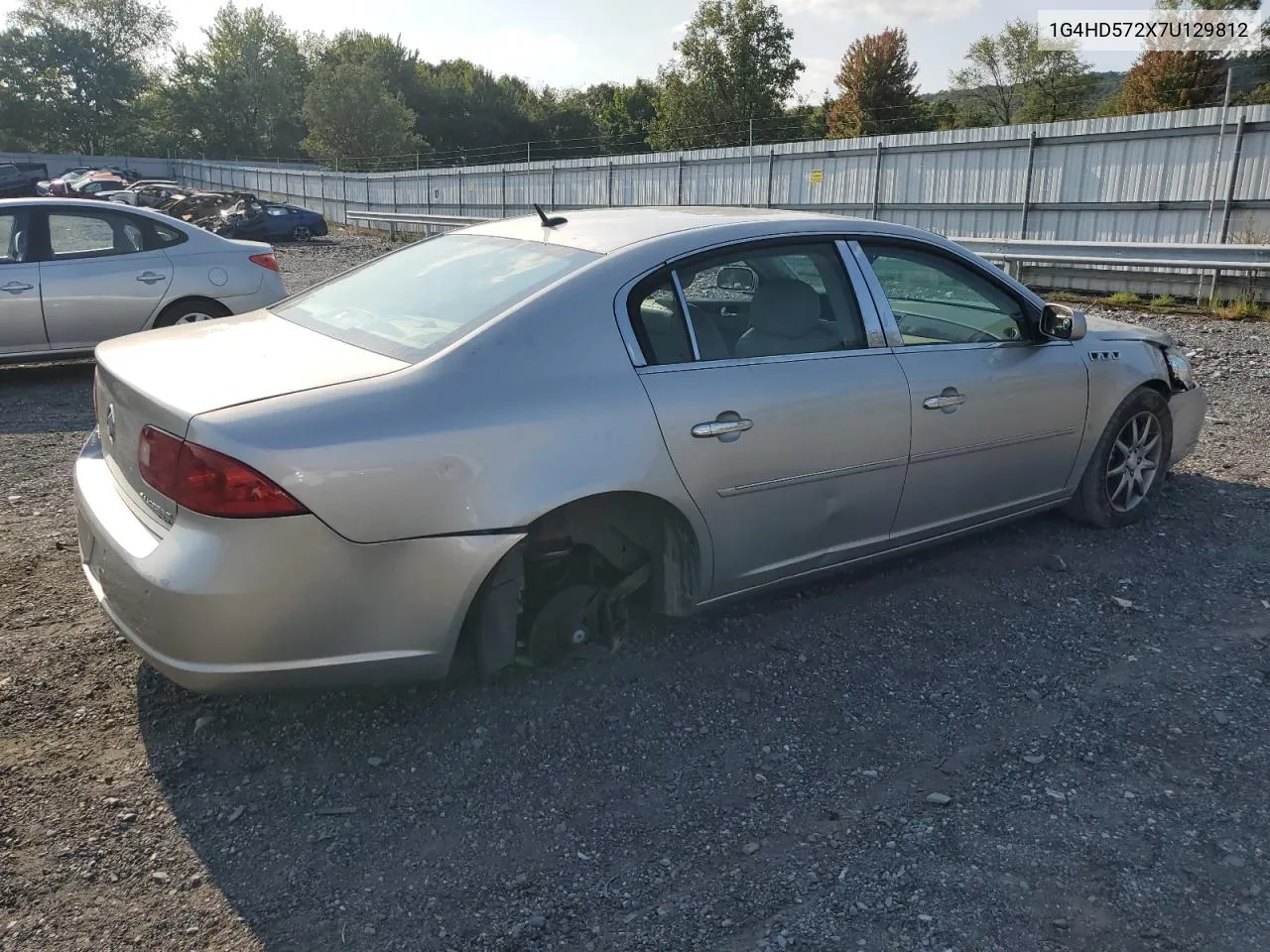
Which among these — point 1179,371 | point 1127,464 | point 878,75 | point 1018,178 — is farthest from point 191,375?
point 878,75

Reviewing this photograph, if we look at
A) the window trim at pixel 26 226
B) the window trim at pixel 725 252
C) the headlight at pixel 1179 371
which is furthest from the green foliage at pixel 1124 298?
the window trim at pixel 26 226

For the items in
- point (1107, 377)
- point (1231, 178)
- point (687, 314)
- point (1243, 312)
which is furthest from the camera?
point (1231, 178)

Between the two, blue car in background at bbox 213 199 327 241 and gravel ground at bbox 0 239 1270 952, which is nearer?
gravel ground at bbox 0 239 1270 952

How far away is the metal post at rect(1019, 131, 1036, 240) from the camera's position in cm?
1711

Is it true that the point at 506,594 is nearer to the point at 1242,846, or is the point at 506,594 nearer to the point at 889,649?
the point at 889,649

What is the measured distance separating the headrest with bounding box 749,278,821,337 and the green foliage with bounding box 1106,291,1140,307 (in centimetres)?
1040

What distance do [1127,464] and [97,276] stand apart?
7.73 meters

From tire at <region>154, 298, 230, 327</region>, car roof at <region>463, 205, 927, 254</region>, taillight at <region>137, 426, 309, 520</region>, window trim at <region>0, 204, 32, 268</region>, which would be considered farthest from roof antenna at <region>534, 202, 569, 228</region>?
window trim at <region>0, 204, 32, 268</region>

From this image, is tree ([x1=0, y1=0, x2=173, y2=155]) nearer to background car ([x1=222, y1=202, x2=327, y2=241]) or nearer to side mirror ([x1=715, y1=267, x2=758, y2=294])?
background car ([x1=222, y1=202, x2=327, y2=241])

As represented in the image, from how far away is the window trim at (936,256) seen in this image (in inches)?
159

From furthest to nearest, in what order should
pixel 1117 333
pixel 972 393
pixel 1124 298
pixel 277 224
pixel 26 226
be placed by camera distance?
1. pixel 277 224
2. pixel 1124 298
3. pixel 26 226
4. pixel 1117 333
5. pixel 972 393

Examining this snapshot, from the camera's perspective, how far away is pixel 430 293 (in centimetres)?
365

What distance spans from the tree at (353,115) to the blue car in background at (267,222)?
3357cm

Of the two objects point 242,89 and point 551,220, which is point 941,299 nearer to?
point 551,220
